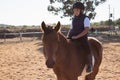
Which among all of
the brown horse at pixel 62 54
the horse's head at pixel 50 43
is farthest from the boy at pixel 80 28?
the horse's head at pixel 50 43

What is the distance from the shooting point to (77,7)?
553 cm

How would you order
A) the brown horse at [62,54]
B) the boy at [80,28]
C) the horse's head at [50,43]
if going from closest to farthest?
the horse's head at [50,43] < the brown horse at [62,54] < the boy at [80,28]

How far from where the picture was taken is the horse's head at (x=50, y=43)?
170 inches

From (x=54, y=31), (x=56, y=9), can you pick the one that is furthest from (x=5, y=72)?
(x=56, y=9)

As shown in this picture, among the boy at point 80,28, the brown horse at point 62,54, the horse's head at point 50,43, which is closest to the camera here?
the horse's head at point 50,43

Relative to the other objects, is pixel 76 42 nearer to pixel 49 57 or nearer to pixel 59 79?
pixel 59 79

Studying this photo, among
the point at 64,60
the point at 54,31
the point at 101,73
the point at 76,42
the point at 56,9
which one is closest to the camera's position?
the point at 54,31

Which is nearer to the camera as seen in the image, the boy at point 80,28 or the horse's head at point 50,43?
the horse's head at point 50,43

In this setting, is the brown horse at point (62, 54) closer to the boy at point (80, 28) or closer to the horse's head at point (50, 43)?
the horse's head at point (50, 43)

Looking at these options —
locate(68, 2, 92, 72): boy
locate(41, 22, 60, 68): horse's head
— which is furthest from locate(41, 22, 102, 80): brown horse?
locate(68, 2, 92, 72): boy

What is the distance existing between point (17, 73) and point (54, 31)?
17.6ft

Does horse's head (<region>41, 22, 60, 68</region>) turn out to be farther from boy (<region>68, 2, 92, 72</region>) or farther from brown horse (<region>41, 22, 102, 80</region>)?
boy (<region>68, 2, 92, 72</region>)

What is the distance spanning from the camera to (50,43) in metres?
4.43

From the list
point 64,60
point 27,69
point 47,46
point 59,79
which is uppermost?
point 47,46
